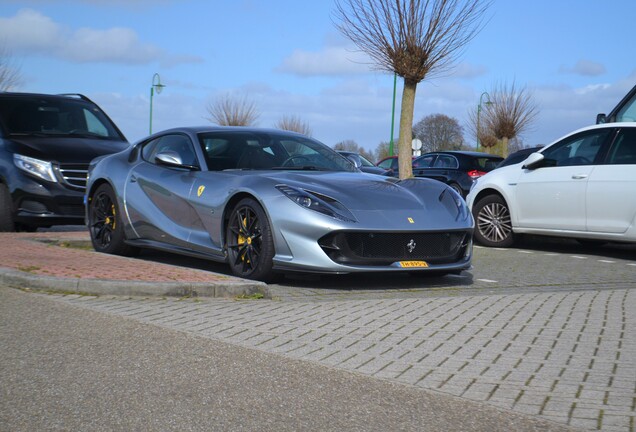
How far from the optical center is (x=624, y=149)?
32.6 feet

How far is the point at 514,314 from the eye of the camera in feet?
20.2

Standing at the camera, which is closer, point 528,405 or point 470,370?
point 528,405

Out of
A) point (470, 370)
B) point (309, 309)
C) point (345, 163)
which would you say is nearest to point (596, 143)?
point (345, 163)

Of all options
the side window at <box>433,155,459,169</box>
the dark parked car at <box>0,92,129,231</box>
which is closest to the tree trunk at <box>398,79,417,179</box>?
the side window at <box>433,155,459,169</box>

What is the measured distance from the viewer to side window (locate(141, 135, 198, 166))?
8.46m

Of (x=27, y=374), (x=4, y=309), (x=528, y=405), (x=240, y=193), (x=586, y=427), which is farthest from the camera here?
(x=240, y=193)

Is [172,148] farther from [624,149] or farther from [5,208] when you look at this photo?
[624,149]

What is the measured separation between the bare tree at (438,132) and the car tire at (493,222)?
4521 cm

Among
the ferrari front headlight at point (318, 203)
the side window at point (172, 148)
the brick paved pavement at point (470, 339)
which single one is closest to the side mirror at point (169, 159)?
the side window at point (172, 148)

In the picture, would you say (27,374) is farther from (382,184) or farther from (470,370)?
(382,184)

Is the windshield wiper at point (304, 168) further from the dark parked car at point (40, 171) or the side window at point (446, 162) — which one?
the side window at point (446, 162)

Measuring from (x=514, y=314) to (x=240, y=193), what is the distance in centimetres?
264

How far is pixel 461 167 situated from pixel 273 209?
13.2 m

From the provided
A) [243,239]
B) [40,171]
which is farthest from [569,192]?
[40,171]
